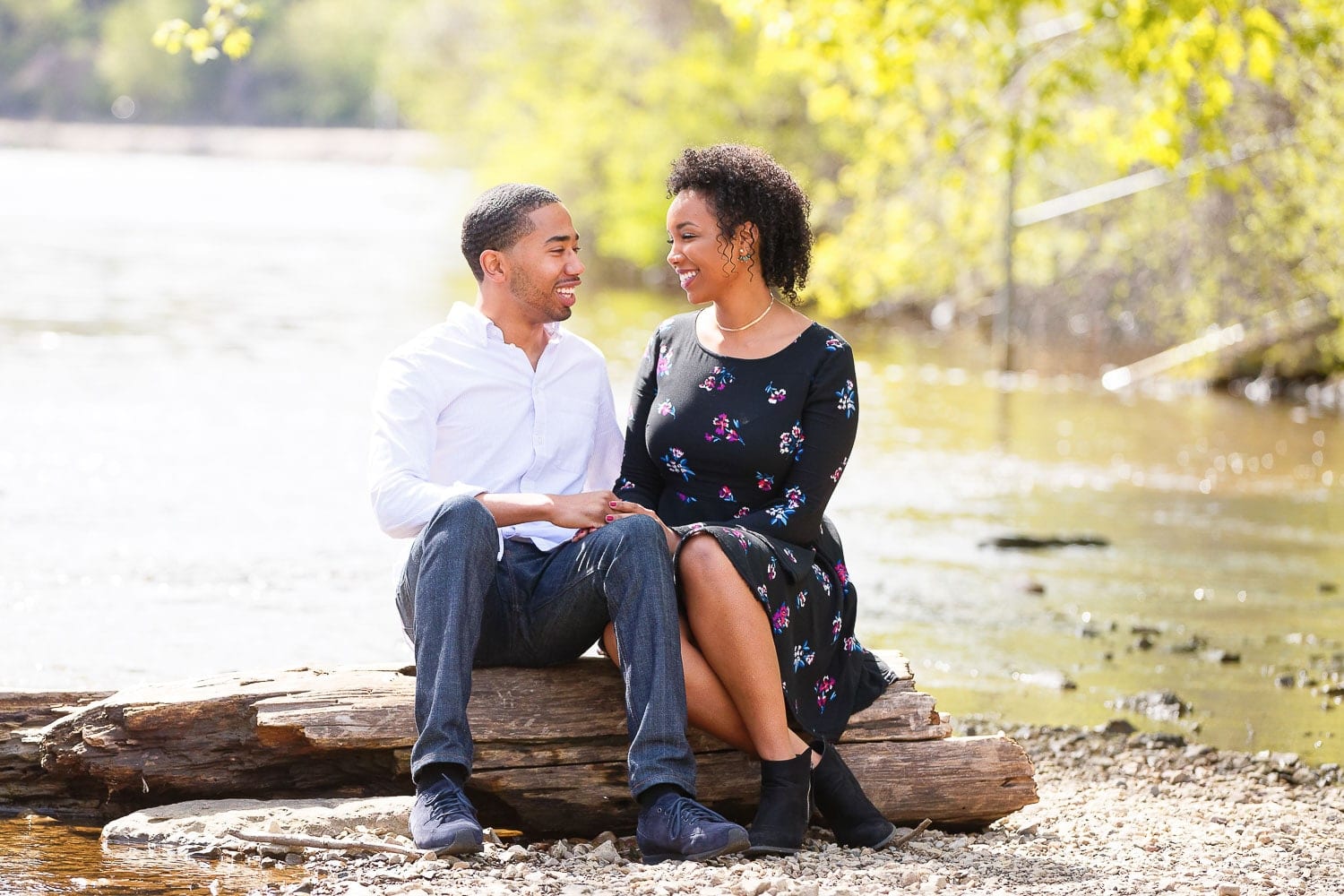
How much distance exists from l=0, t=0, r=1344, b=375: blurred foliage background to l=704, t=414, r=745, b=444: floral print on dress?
3518 mm

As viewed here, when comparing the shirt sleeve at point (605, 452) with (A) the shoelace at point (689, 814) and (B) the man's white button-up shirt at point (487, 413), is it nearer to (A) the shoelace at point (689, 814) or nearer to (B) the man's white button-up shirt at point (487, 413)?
(B) the man's white button-up shirt at point (487, 413)

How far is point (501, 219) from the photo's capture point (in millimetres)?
4727

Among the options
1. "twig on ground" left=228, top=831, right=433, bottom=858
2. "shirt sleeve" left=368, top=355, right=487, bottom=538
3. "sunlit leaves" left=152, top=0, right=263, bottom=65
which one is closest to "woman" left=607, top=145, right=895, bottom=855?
"shirt sleeve" left=368, top=355, right=487, bottom=538

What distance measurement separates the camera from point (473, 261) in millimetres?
4840

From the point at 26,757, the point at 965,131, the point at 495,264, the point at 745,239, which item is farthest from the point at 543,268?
the point at 965,131

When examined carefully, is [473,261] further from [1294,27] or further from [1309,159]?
[1309,159]

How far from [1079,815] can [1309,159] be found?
12115 millimetres

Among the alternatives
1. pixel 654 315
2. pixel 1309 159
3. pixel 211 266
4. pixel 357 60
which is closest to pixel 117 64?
pixel 357 60

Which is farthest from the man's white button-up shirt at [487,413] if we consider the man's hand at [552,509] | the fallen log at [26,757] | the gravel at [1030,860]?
the fallen log at [26,757]

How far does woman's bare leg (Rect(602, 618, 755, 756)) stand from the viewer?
4.30 metres

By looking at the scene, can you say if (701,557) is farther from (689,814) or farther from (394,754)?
(394,754)

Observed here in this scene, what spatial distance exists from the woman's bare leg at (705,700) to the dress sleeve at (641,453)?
445 millimetres

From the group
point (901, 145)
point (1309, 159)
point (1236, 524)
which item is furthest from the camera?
point (1309, 159)

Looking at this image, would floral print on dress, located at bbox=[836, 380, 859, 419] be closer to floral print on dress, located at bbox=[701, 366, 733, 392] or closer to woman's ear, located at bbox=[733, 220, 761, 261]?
floral print on dress, located at bbox=[701, 366, 733, 392]
